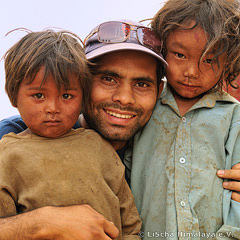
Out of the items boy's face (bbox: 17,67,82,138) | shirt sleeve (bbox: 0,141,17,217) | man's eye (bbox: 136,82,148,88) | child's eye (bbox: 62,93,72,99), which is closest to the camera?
shirt sleeve (bbox: 0,141,17,217)

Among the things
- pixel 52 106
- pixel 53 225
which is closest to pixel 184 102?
pixel 52 106

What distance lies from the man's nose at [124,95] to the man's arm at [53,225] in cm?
84

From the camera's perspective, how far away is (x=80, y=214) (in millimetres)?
1670

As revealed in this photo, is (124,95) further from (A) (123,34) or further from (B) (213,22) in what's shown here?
(B) (213,22)

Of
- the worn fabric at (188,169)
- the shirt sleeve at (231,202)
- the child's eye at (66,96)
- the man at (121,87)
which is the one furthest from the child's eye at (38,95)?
the shirt sleeve at (231,202)

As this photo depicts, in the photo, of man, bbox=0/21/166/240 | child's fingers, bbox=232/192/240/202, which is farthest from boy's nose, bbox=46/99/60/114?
child's fingers, bbox=232/192/240/202

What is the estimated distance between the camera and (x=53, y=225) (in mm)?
1648

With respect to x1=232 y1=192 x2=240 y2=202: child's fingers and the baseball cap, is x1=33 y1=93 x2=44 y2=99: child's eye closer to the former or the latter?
the baseball cap

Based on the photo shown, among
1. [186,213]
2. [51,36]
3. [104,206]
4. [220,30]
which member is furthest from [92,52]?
[186,213]

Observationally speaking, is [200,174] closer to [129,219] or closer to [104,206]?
[129,219]

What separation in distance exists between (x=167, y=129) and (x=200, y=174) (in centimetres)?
43

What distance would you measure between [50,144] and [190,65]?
3.99ft

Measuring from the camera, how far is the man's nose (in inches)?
84.7

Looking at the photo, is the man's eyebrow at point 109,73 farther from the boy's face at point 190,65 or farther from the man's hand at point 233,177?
the man's hand at point 233,177
